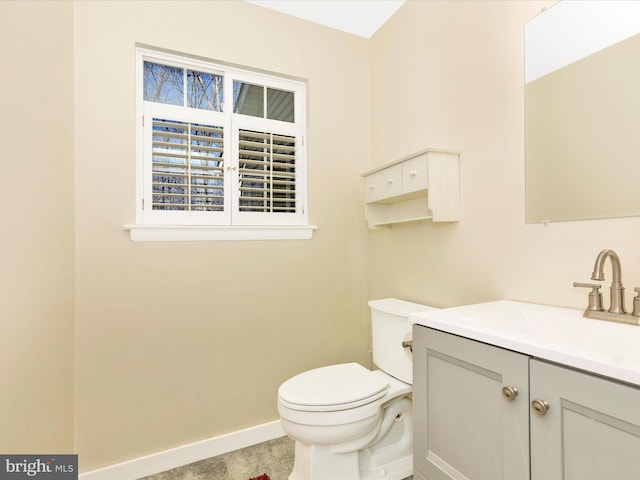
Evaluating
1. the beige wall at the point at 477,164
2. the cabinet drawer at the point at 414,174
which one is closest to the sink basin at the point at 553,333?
the beige wall at the point at 477,164

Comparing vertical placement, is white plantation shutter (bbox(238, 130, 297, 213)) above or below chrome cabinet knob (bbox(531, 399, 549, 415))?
above

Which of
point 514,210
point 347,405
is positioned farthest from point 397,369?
point 514,210

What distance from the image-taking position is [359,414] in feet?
4.61

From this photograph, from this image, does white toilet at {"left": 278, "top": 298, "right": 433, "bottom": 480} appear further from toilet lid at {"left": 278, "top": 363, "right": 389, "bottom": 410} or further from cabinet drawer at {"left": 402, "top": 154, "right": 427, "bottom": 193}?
cabinet drawer at {"left": 402, "top": 154, "right": 427, "bottom": 193}

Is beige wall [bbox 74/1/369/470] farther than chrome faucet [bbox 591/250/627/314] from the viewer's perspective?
Yes

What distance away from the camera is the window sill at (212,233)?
1724 mm

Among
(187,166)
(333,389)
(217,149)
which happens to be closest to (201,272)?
(187,166)

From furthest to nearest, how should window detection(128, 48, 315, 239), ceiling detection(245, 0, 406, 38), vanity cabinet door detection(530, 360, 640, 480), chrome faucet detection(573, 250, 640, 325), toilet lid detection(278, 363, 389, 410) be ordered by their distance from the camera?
ceiling detection(245, 0, 406, 38) < window detection(128, 48, 315, 239) < toilet lid detection(278, 363, 389, 410) < chrome faucet detection(573, 250, 640, 325) < vanity cabinet door detection(530, 360, 640, 480)

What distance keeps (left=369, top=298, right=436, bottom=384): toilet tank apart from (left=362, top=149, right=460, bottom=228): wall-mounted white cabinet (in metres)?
0.46

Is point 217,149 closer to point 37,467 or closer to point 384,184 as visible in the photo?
point 384,184

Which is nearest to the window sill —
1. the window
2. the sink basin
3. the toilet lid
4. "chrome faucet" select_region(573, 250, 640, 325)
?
the window

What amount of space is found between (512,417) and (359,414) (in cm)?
71

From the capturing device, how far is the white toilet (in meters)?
1.38

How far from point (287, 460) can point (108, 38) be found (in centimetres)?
233
